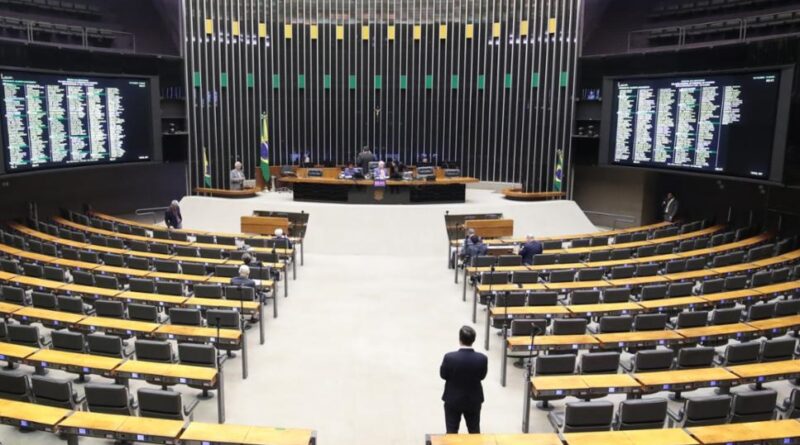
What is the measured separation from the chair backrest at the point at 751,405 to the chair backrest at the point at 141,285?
8.30 m

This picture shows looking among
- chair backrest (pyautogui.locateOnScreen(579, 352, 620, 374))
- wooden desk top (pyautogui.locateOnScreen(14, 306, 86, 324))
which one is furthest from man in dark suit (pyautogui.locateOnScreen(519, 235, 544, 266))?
wooden desk top (pyautogui.locateOnScreen(14, 306, 86, 324))

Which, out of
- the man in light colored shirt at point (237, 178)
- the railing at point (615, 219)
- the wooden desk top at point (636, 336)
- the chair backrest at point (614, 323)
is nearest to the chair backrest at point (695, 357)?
the wooden desk top at point (636, 336)

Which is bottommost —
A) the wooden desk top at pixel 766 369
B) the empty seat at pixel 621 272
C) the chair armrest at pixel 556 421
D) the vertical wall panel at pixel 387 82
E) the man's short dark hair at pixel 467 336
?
the chair armrest at pixel 556 421

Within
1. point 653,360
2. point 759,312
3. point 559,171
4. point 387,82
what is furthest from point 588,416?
point 387,82

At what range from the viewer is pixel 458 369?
566 centimetres

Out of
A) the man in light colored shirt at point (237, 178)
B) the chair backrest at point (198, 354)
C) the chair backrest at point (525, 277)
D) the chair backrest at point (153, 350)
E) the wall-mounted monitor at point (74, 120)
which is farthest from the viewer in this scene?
the man in light colored shirt at point (237, 178)

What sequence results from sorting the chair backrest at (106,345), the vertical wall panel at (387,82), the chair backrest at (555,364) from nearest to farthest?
the chair backrest at (555,364)
the chair backrest at (106,345)
the vertical wall panel at (387,82)

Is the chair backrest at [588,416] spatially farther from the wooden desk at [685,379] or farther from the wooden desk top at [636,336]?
the wooden desk top at [636,336]

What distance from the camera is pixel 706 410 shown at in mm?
6133

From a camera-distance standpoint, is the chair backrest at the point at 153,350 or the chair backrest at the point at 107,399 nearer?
the chair backrest at the point at 107,399

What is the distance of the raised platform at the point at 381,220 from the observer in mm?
15914

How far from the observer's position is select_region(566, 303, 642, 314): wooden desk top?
28.9ft

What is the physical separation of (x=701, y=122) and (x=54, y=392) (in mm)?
14134

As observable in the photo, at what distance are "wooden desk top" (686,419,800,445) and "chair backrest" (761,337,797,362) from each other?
2.40 metres
